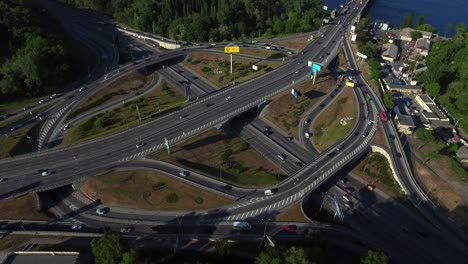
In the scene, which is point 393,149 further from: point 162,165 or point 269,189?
point 162,165

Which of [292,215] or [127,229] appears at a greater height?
[292,215]

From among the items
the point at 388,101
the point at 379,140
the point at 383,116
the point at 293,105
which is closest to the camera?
the point at 379,140

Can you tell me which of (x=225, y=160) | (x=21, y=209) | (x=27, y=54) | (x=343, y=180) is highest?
(x=27, y=54)

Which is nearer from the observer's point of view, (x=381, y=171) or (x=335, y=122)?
(x=381, y=171)

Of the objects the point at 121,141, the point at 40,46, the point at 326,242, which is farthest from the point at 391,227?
the point at 40,46

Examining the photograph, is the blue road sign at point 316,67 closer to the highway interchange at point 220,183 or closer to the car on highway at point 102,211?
the highway interchange at point 220,183

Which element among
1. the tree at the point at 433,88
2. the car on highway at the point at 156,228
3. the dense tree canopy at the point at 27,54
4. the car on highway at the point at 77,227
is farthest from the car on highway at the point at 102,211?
the tree at the point at 433,88

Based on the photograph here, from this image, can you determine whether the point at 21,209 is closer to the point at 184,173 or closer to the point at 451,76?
the point at 184,173

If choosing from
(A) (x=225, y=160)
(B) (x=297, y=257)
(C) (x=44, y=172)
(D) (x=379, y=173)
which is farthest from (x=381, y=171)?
(C) (x=44, y=172)
